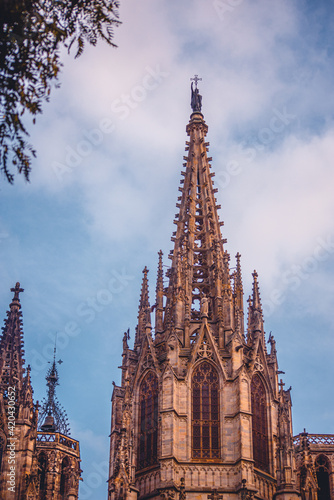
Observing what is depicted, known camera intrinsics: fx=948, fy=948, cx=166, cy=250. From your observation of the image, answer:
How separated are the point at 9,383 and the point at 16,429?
3.59 m

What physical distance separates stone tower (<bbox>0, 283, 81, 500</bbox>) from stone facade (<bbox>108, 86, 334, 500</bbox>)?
5.16m

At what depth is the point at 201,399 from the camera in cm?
5494

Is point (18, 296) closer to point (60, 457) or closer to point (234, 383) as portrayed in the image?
point (60, 457)

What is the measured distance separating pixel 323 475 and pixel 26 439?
62.9ft

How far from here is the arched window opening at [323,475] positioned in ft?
197

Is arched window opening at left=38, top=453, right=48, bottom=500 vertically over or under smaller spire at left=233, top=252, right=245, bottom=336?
under

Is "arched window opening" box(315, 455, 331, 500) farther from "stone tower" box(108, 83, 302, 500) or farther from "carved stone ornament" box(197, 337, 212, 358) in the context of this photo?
"carved stone ornament" box(197, 337, 212, 358)

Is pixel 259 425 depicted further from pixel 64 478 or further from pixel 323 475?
pixel 64 478

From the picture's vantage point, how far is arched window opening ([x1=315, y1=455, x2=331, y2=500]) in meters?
60.2

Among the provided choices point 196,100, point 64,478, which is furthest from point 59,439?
point 196,100

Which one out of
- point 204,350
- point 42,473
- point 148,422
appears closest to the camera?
point 148,422

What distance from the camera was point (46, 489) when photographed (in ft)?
214

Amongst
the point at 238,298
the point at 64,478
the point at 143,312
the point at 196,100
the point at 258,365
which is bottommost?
the point at 64,478

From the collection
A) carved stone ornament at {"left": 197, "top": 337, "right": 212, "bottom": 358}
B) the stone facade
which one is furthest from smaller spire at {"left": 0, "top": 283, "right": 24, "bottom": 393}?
carved stone ornament at {"left": 197, "top": 337, "right": 212, "bottom": 358}
